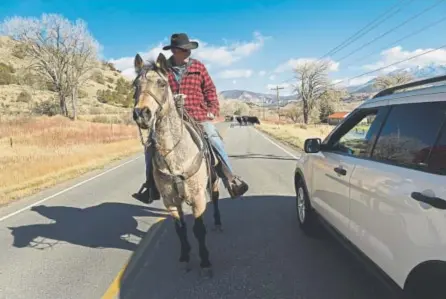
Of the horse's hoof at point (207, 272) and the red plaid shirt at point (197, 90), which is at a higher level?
the red plaid shirt at point (197, 90)

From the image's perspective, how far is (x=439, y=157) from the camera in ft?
8.53

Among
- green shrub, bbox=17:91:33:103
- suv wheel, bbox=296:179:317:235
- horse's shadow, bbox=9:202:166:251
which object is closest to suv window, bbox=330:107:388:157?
suv wheel, bbox=296:179:317:235

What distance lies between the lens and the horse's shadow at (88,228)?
20.1 feet

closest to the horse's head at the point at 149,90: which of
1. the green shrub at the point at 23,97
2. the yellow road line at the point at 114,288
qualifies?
the yellow road line at the point at 114,288

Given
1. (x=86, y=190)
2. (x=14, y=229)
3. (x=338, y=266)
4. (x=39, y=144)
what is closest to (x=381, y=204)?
(x=338, y=266)

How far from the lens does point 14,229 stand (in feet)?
23.6

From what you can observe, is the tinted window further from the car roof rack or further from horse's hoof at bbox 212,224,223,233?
horse's hoof at bbox 212,224,223,233

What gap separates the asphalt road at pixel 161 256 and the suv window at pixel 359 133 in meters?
1.35

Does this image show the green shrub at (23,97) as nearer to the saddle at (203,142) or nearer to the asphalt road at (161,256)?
the asphalt road at (161,256)

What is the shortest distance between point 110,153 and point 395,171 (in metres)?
21.6

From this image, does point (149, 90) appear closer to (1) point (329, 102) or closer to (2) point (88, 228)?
(2) point (88, 228)

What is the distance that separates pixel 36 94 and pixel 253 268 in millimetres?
71253

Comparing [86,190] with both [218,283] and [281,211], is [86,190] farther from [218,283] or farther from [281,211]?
[218,283]

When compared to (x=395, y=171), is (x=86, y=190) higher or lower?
lower
